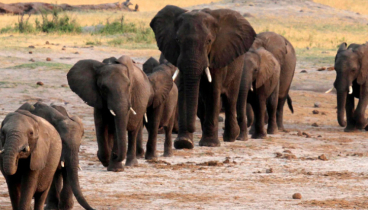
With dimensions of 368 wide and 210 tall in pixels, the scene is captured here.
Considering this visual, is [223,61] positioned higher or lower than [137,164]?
higher

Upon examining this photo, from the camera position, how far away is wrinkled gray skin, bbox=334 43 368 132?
13133mm

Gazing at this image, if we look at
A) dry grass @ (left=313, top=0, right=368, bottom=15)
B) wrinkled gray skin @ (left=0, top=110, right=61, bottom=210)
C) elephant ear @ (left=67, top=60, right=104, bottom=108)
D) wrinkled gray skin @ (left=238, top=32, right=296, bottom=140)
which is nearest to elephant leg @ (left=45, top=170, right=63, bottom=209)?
wrinkled gray skin @ (left=0, top=110, right=61, bottom=210)

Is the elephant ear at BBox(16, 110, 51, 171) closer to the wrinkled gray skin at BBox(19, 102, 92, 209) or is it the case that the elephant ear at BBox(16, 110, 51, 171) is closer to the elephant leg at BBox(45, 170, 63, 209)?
the wrinkled gray skin at BBox(19, 102, 92, 209)

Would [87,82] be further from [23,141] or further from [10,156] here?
[10,156]

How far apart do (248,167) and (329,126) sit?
5.25 m

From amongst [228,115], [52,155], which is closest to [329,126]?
[228,115]

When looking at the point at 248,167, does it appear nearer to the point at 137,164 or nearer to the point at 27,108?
the point at 137,164

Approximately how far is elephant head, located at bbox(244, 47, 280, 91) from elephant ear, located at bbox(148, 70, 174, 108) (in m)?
2.46

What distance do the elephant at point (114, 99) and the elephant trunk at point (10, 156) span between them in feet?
8.45

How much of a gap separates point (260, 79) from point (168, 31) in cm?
185

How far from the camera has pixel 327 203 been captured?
6957 mm

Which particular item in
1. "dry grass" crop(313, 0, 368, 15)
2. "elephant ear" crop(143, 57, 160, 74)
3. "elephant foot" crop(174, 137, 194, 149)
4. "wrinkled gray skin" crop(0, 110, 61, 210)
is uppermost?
"wrinkled gray skin" crop(0, 110, 61, 210)

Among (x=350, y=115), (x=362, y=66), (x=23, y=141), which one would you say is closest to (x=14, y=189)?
(x=23, y=141)

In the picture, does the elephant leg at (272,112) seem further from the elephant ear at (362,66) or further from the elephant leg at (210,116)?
the elephant leg at (210,116)
